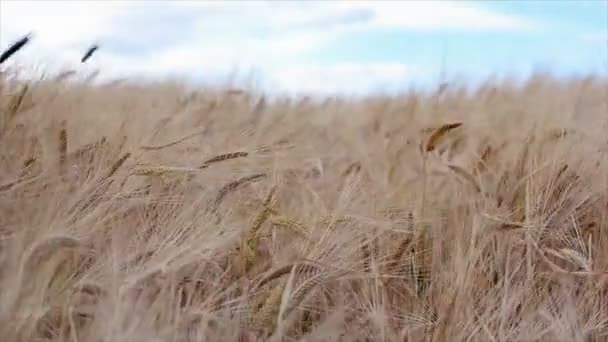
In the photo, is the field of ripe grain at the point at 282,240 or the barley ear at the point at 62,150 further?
the barley ear at the point at 62,150

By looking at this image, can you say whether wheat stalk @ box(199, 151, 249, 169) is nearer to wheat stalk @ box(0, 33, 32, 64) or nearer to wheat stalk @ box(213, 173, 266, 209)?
wheat stalk @ box(213, 173, 266, 209)

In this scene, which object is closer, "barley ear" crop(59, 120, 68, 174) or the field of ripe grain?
the field of ripe grain

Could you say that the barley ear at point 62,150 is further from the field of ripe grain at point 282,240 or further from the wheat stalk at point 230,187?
the wheat stalk at point 230,187

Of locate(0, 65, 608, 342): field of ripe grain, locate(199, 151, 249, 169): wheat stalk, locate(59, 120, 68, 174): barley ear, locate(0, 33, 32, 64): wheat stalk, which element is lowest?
locate(0, 65, 608, 342): field of ripe grain

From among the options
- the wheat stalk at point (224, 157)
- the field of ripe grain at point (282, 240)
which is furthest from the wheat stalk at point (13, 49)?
the wheat stalk at point (224, 157)

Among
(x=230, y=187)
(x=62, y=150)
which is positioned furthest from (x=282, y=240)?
(x=62, y=150)

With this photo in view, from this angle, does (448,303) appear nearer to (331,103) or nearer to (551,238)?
(551,238)

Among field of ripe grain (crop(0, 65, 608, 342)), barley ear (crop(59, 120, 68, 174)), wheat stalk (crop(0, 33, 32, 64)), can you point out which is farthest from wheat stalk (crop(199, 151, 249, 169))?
wheat stalk (crop(0, 33, 32, 64))

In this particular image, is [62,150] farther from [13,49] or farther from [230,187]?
[230,187]

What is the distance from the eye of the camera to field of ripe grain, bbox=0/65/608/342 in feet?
4.66

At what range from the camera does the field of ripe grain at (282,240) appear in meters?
1.42

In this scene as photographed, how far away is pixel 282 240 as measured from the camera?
188 centimetres

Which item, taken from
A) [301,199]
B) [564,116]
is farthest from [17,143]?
[564,116]

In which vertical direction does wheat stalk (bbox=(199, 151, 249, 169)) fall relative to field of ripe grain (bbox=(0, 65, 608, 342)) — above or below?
above
